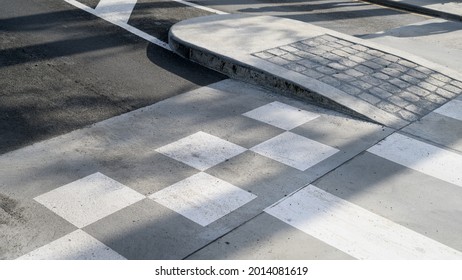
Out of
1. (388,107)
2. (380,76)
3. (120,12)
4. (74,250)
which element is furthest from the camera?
(120,12)

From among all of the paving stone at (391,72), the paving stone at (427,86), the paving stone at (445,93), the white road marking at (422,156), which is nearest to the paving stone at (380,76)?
the paving stone at (391,72)

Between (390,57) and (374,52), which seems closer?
(390,57)

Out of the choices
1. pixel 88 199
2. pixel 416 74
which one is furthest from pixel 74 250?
pixel 416 74

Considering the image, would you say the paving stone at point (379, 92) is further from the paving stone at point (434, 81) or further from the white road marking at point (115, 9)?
the white road marking at point (115, 9)

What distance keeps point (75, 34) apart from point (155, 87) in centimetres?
251

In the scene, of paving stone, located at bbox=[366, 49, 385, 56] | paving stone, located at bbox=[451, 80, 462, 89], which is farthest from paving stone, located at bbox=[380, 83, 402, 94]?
paving stone, located at bbox=[366, 49, 385, 56]

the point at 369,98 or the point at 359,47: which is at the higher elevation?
the point at 359,47

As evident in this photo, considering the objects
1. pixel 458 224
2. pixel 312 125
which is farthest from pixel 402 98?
pixel 458 224

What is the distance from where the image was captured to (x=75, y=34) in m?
9.61

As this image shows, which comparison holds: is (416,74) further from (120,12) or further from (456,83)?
(120,12)

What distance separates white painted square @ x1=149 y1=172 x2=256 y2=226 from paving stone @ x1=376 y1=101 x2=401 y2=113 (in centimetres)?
266

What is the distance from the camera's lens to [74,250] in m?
4.62

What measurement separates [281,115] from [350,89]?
114 cm

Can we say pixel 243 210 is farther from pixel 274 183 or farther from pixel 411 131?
pixel 411 131
